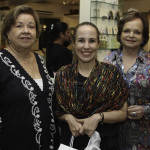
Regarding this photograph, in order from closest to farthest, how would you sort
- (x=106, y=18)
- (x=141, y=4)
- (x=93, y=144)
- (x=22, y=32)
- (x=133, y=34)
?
(x=93, y=144)
(x=22, y=32)
(x=133, y=34)
(x=106, y=18)
(x=141, y=4)

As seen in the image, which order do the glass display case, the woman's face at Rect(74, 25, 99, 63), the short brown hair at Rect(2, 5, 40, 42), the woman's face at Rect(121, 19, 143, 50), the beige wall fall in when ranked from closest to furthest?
the woman's face at Rect(74, 25, 99, 63)
the short brown hair at Rect(2, 5, 40, 42)
the woman's face at Rect(121, 19, 143, 50)
the glass display case
the beige wall

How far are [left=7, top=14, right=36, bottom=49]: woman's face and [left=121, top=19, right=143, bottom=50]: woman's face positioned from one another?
0.83 metres

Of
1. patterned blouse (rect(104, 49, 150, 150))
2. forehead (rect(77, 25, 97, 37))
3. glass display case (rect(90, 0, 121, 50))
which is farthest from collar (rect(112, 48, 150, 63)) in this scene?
glass display case (rect(90, 0, 121, 50))

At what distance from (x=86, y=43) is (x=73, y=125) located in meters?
0.61

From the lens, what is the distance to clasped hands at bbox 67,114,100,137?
5.47ft

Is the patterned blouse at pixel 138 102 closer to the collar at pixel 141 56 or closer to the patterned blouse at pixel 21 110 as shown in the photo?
the collar at pixel 141 56

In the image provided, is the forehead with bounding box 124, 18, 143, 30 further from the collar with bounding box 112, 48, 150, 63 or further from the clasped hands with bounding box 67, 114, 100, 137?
the clasped hands with bounding box 67, 114, 100, 137

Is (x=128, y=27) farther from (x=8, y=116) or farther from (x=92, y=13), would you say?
(x=92, y=13)

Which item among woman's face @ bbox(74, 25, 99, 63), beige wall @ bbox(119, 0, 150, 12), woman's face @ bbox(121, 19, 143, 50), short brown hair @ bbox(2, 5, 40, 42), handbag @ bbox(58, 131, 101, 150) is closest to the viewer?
handbag @ bbox(58, 131, 101, 150)

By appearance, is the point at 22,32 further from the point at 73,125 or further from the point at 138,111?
the point at 138,111

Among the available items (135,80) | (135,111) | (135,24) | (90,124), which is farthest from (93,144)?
(135,24)

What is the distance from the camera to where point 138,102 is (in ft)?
6.80

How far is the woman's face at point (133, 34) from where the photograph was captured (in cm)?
212

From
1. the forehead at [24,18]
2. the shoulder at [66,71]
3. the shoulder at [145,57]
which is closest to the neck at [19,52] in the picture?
the forehead at [24,18]
